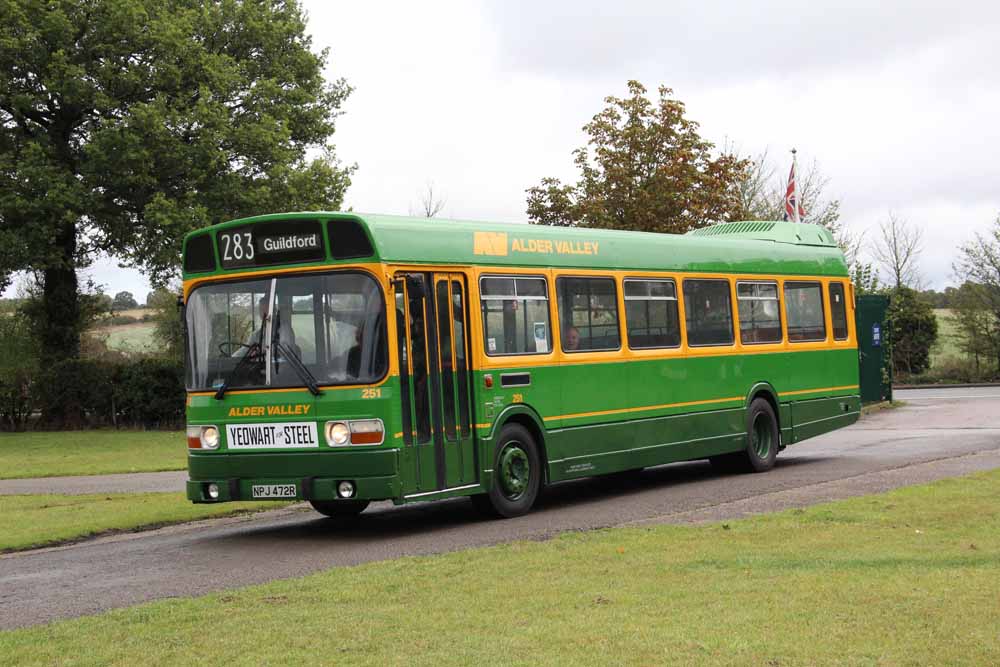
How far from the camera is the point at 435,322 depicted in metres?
13.5

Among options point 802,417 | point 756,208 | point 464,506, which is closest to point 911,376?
point 756,208

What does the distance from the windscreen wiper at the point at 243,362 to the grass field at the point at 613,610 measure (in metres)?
3.05

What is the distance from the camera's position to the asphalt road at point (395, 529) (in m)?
10.7

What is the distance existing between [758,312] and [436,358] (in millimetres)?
6955

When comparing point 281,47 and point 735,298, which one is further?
point 281,47

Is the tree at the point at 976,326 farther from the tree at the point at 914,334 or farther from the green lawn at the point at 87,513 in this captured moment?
the green lawn at the point at 87,513

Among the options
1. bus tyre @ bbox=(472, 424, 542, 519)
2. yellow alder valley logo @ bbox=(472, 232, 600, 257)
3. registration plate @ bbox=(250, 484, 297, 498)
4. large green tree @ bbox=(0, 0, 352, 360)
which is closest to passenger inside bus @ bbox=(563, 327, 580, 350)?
yellow alder valley logo @ bbox=(472, 232, 600, 257)

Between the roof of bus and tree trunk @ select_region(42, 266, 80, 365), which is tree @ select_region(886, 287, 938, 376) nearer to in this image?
tree trunk @ select_region(42, 266, 80, 365)

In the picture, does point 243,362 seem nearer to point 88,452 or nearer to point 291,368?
point 291,368

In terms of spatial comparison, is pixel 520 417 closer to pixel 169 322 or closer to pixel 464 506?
pixel 464 506

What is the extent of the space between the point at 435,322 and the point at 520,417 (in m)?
1.72

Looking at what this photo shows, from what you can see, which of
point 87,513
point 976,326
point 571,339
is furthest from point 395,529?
point 976,326

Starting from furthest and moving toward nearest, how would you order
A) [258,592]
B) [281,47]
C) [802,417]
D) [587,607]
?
[281,47], [802,417], [258,592], [587,607]

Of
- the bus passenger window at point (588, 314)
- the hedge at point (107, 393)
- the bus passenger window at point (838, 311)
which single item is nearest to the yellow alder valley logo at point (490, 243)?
the bus passenger window at point (588, 314)
